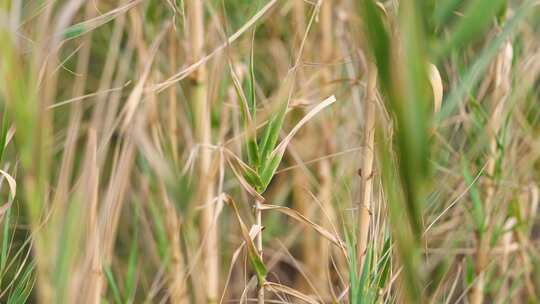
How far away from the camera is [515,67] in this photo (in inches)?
29.5

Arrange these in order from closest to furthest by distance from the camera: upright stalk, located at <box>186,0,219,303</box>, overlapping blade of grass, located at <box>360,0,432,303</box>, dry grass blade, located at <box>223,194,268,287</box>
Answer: overlapping blade of grass, located at <box>360,0,432,303</box>
dry grass blade, located at <box>223,194,268,287</box>
upright stalk, located at <box>186,0,219,303</box>

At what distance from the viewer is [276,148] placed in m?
0.52

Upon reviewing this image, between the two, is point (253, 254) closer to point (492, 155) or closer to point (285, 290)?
point (285, 290)

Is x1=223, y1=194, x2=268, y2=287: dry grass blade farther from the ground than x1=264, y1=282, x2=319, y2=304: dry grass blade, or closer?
farther from the ground

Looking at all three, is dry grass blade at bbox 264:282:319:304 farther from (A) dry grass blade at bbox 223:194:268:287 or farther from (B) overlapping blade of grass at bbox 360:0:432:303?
(B) overlapping blade of grass at bbox 360:0:432:303

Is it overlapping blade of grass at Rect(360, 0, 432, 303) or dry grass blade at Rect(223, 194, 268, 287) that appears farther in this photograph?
→ dry grass blade at Rect(223, 194, 268, 287)

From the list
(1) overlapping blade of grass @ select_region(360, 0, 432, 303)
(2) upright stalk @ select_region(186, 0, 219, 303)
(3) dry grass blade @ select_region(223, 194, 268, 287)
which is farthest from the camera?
(2) upright stalk @ select_region(186, 0, 219, 303)

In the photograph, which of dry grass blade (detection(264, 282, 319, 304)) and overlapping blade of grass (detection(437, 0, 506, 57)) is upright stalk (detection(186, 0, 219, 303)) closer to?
dry grass blade (detection(264, 282, 319, 304))

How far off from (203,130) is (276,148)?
16 centimetres

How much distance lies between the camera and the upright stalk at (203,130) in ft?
2.14

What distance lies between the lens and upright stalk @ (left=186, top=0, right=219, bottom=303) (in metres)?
0.65

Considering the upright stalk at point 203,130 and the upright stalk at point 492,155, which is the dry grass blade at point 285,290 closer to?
the upright stalk at point 203,130

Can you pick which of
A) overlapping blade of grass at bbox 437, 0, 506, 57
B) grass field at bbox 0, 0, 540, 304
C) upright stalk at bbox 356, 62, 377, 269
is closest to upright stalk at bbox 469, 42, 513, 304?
grass field at bbox 0, 0, 540, 304

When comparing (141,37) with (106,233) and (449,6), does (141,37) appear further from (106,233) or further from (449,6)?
(449,6)
